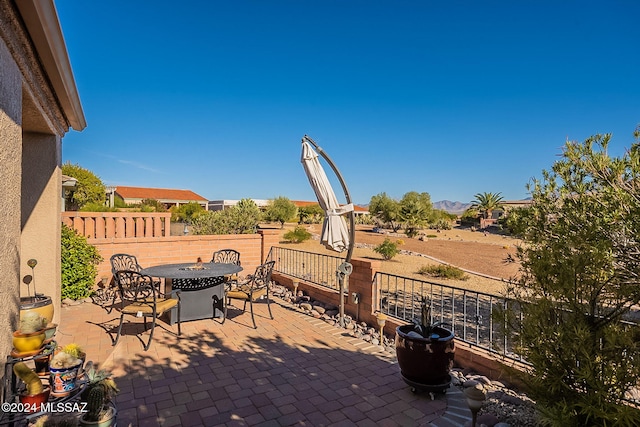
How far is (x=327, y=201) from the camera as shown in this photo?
5.43 metres

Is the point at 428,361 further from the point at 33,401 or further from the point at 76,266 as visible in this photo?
the point at 76,266

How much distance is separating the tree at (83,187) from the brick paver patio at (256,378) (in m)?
22.4

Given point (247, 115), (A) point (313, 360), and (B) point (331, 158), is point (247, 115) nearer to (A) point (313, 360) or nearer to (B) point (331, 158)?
(B) point (331, 158)

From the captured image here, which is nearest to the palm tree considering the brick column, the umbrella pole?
the brick column

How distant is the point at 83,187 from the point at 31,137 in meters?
24.0

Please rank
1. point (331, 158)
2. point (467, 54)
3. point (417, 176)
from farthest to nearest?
point (417, 176), point (467, 54), point (331, 158)

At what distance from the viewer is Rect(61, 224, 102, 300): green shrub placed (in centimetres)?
646

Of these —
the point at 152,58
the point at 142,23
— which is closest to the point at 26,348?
the point at 142,23

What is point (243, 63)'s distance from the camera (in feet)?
46.1

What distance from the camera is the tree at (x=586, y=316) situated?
75.7 inches

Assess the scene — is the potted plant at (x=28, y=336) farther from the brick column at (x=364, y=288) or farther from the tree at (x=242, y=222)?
the tree at (x=242, y=222)

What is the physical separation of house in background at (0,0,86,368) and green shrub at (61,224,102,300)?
2.17 metres

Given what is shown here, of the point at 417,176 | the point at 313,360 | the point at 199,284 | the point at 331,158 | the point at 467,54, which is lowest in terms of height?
the point at 313,360

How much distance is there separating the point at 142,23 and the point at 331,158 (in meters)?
8.70
